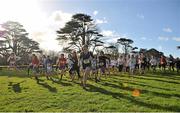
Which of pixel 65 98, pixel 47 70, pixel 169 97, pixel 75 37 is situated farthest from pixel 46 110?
pixel 75 37

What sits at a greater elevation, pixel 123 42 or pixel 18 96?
pixel 123 42

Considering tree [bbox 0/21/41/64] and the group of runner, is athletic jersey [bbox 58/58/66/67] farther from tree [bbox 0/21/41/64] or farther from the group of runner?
tree [bbox 0/21/41/64]

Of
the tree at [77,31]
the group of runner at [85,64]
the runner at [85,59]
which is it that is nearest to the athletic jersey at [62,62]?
the group of runner at [85,64]

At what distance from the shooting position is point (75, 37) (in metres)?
54.4

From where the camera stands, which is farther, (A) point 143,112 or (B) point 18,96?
(B) point 18,96

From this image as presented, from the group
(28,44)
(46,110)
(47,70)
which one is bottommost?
(46,110)

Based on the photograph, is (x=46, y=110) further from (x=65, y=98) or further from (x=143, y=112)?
(x=143, y=112)

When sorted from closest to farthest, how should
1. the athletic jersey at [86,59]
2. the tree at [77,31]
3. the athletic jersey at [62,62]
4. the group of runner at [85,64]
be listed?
the athletic jersey at [86,59] < the group of runner at [85,64] < the athletic jersey at [62,62] < the tree at [77,31]

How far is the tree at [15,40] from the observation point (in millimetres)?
63000

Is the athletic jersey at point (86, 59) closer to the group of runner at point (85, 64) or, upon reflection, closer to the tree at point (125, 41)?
the group of runner at point (85, 64)

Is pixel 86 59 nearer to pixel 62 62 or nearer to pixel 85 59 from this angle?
pixel 85 59

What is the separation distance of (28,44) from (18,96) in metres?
55.5

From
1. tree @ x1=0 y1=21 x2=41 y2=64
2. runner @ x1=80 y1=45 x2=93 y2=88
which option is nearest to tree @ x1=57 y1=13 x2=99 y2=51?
tree @ x1=0 y1=21 x2=41 y2=64

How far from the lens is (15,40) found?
64500 mm
